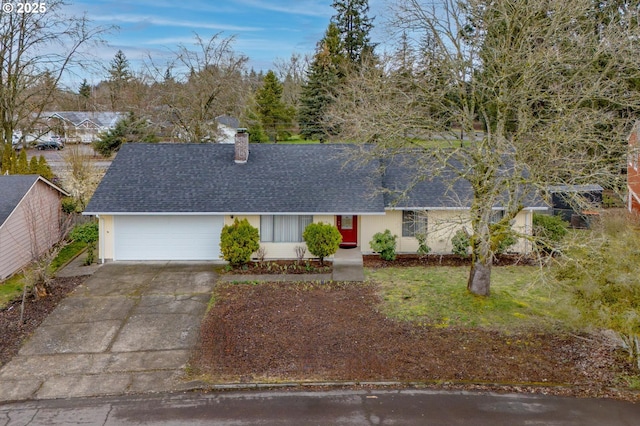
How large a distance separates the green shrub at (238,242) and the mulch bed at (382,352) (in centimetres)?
318

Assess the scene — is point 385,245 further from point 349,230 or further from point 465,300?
point 465,300

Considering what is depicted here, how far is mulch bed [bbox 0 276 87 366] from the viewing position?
1041cm

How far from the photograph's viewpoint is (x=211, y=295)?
44.5ft

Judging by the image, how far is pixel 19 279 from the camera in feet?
49.5

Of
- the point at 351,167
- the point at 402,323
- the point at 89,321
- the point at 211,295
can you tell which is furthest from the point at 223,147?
the point at 402,323

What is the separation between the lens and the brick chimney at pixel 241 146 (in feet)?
60.3

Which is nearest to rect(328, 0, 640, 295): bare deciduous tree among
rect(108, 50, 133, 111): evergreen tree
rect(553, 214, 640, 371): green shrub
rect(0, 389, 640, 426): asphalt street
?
rect(553, 214, 640, 371): green shrub

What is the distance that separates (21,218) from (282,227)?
28.8 ft

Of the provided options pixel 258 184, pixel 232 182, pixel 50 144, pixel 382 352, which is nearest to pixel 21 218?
pixel 232 182

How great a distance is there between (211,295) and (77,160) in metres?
14.2

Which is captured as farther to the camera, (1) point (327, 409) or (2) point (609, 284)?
(2) point (609, 284)

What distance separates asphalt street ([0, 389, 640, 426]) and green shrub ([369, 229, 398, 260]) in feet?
27.5

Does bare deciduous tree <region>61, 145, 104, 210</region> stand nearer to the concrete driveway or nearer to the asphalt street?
the concrete driveway

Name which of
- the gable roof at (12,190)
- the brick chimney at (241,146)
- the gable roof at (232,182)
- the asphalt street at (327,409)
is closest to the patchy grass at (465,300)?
the asphalt street at (327,409)
